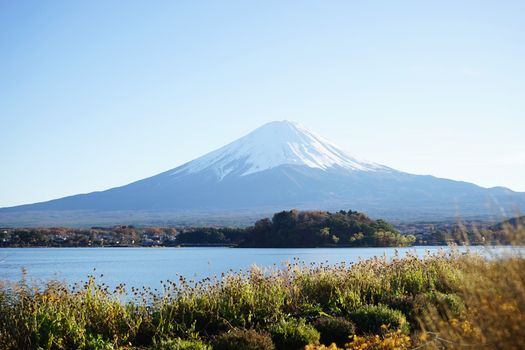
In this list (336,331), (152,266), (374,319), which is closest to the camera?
(336,331)

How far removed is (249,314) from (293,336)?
103 cm

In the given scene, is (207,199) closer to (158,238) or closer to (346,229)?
(158,238)

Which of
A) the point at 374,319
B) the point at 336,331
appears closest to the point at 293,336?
the point at 336,331

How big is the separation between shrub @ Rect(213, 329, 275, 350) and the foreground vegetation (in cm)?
1

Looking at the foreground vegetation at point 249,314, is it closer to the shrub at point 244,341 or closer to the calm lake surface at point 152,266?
the shrub at point 244,341

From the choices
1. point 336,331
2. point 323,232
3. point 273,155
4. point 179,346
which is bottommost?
point 336,331

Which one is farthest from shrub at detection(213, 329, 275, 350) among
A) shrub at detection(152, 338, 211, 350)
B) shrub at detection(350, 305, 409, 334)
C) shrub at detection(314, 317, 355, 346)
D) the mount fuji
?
the mount fuji

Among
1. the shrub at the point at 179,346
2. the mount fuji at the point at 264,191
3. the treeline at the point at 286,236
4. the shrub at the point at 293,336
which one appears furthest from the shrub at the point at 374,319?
the mount fuji at the point at 264,191

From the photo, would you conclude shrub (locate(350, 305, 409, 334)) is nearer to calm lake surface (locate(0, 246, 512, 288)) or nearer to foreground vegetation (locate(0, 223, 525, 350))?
foreground vegetation (locate(0, 223, 525, 350))

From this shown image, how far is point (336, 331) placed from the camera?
8070 millimetres

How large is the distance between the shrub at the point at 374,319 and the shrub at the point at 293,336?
0.79 meters

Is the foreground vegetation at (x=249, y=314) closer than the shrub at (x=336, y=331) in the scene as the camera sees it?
Yes

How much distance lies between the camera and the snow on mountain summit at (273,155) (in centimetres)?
15175

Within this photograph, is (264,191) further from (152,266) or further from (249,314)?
(249,314)
